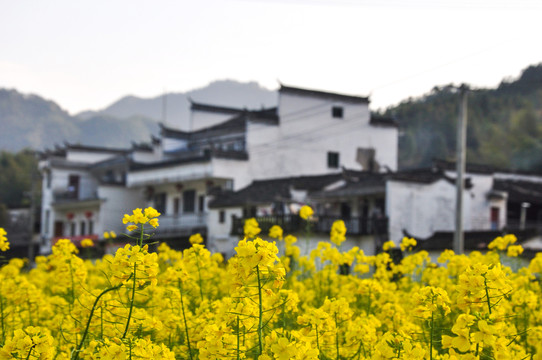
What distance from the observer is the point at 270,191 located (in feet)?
82.6

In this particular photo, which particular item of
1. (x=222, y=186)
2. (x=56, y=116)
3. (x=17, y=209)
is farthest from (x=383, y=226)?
(x=56, y=116)

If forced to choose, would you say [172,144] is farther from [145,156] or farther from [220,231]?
[220,231]

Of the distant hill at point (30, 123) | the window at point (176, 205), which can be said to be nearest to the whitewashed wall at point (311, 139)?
the window at point (176, 205)

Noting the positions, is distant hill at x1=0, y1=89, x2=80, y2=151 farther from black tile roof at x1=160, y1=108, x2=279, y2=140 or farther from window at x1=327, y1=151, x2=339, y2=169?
window at x1=327, y1=151, x2=339, y2=169

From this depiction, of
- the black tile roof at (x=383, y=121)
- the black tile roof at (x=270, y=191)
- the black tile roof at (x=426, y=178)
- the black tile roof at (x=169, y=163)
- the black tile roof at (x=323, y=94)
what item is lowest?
the black tile roof at (x=270, y=191)

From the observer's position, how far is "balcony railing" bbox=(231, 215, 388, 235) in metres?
19.9

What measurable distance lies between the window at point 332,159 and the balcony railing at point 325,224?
34.6 feet

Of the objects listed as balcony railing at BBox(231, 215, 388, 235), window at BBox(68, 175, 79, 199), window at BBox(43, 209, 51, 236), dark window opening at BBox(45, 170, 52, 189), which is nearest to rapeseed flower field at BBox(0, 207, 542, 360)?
balcony railing at BBox(231, 215, 388, 235)

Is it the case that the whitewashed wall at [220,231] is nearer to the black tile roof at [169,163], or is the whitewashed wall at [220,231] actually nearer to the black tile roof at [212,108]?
the black tile roof at [169,163]

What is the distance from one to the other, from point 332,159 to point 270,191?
7.01 m

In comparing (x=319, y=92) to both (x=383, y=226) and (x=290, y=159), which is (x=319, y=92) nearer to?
(x=290, y=159)

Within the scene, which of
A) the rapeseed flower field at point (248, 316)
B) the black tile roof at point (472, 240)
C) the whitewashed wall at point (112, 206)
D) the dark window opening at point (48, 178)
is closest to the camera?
the rapeseed flower field at point (248, 316)

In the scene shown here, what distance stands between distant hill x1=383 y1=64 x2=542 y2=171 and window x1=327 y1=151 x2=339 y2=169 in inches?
712

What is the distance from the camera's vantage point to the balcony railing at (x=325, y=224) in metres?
19.9
